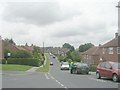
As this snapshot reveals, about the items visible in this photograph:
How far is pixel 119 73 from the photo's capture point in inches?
930

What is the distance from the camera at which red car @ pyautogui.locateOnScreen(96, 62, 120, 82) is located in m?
24.0

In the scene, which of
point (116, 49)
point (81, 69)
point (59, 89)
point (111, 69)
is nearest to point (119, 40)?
point (116, 49)

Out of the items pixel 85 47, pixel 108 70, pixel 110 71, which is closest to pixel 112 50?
pixel 108 70

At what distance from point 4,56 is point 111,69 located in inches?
2691

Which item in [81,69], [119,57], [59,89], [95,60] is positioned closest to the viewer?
[59,89]

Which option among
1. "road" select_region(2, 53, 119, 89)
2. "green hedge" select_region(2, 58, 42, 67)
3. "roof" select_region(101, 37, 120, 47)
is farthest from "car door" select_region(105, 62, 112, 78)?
"green hedge" select_region(2, 58, 42, 67)

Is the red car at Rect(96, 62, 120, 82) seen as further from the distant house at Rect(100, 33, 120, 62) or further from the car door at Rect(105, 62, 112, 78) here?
the distant house at Rect(100, 33, 120, 62)

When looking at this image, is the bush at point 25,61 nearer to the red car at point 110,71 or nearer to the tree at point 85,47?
the red car at point 110,71

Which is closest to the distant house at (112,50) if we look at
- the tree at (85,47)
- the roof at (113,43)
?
the roof at (113,43)

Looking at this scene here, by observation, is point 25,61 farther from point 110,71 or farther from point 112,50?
point 110,71

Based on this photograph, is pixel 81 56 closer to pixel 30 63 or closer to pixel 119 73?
pixel 30 63

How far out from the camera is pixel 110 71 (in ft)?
82.3

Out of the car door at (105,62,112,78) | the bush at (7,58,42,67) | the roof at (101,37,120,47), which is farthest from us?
the bush at (7,58,42,67)

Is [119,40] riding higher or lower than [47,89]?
higher
